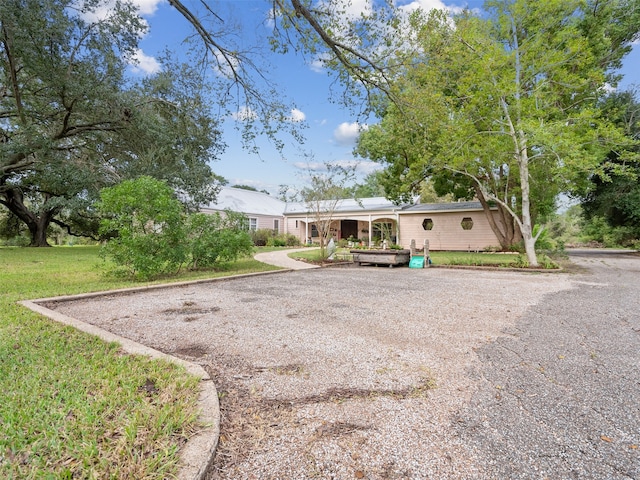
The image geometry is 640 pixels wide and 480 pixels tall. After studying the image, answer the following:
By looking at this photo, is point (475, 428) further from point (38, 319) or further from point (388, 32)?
point (388, 32)

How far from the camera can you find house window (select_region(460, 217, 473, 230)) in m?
18.3

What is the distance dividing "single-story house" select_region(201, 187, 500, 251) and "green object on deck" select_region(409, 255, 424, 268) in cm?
344

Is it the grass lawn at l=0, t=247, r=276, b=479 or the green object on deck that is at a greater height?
the green object on deck

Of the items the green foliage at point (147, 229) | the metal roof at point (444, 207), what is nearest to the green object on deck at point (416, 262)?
the green foliage at point (147, 229)

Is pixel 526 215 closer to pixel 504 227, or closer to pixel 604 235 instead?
pixel 504 227

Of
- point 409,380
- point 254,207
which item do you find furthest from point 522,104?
point 254,207

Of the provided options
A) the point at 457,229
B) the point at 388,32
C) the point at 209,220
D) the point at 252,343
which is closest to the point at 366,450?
the point at 252,343

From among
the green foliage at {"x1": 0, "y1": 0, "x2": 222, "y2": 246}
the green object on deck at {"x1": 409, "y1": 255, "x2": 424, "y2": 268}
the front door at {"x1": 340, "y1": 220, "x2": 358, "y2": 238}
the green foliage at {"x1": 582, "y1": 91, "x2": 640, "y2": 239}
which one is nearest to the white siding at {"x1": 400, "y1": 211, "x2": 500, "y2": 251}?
the green foliage at {"x1": 582, "y1": 91, "x2": 640, "y2": 239}

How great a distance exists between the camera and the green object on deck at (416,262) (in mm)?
10867

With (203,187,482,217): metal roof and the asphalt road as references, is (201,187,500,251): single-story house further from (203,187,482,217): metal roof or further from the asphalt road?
the asphalt road

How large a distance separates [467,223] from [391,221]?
15.2 feet

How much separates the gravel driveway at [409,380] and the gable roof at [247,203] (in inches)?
741

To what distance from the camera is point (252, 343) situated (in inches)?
127

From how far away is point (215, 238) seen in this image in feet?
28.2
